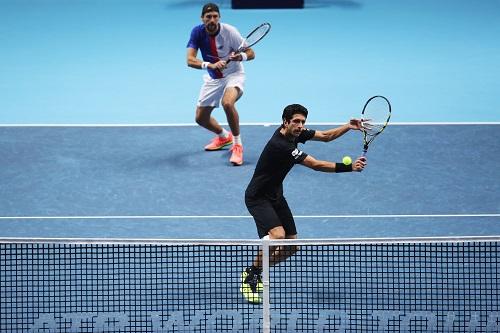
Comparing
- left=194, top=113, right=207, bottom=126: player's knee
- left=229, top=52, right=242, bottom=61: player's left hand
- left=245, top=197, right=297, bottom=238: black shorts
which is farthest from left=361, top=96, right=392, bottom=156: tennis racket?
left=194, top=113, right=207, bottom=126: player's knee

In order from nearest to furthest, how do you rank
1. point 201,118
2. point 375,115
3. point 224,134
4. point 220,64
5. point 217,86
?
point 375,115 → point 220,64 → point 217,86 → point 201,118 → point 224,134

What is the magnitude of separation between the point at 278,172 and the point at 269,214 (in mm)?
365

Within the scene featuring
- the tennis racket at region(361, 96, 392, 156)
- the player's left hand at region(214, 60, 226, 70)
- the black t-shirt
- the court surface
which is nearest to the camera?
the black t-shirt

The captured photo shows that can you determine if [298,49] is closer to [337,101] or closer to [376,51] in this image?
[376,51]

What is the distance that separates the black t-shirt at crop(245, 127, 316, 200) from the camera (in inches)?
347

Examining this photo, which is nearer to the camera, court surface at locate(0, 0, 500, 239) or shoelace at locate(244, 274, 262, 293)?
shoelace at locate(244, 274, 262, 293)

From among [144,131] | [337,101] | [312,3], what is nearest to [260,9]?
[312,3]

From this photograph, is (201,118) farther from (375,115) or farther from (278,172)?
(278,172)

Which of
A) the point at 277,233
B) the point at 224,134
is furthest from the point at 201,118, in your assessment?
the point at 277,233

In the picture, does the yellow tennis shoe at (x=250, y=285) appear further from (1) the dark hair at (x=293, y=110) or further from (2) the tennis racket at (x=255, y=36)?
(2) the tennis racket at (x=255, y=36)

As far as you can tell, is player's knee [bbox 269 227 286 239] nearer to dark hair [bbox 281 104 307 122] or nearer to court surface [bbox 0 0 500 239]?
dark hair [bbox 281 104 307 122]

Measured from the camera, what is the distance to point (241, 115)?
15164 mm

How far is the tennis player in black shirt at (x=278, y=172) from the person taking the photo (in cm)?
861

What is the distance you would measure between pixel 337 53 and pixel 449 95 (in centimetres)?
282
